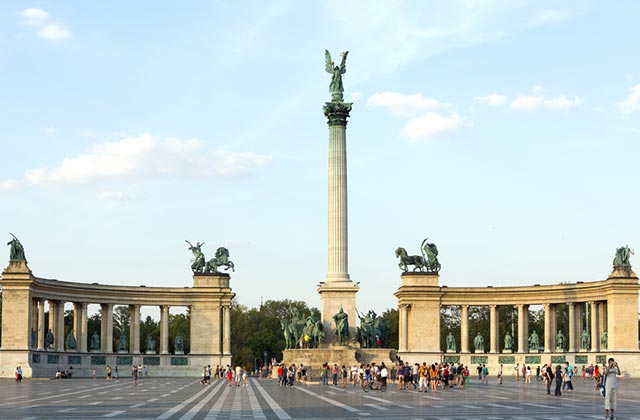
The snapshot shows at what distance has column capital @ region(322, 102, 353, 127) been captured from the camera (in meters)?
104

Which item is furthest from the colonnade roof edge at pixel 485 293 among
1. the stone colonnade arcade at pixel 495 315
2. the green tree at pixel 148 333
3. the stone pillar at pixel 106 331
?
the green tree at pixel 148 333

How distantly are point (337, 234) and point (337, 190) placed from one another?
4.45 metres

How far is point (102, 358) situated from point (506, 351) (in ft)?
165

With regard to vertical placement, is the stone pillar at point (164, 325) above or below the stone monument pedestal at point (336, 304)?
below

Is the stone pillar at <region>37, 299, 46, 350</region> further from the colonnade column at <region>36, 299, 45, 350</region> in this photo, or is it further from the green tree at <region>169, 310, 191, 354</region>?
the green tree at <region>169, 310, 191, 354</region>

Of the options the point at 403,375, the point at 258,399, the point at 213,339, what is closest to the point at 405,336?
the point at 213,339

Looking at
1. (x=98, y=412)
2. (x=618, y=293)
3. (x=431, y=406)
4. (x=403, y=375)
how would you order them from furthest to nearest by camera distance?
1. (x=618, y=293)
2. (x=403, y=375)
3. (x=431, y=406)
4. (x=98, y=412)

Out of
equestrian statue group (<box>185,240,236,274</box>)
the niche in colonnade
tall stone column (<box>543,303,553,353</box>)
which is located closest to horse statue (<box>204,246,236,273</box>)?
equestrian statue group (<box>185,240,236,274</box>)

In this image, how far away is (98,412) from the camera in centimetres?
4538

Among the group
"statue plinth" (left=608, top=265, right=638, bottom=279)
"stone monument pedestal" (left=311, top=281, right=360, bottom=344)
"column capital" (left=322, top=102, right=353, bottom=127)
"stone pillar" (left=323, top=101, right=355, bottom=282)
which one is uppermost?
"column capital" (left=322, top=102, right=353, bottom=127)

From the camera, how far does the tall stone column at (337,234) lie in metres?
100

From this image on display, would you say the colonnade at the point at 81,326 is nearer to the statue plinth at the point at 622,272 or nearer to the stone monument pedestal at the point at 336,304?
the stone monument pedestal at the point at 336,304

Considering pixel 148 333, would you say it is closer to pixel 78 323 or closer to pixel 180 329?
pixel 180 329

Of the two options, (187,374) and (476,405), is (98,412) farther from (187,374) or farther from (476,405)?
(187,374)
